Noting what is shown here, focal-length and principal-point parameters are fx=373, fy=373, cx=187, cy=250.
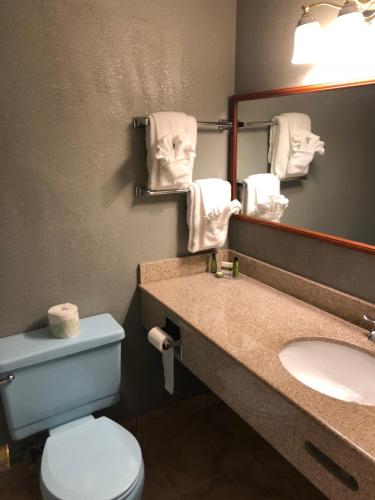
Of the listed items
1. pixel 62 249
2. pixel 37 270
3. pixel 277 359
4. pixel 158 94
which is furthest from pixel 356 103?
pixel 37 270

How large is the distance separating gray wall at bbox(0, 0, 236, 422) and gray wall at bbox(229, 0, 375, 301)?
0.10 metres

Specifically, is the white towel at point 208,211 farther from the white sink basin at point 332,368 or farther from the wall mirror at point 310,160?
the white sink basin at point 332,368

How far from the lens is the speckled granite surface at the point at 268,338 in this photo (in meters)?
0.93

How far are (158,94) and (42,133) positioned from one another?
0.55 metres

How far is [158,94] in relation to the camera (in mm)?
1707

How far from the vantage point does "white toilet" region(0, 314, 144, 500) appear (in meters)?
1.25

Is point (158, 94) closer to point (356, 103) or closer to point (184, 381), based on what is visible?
point (356, 103)

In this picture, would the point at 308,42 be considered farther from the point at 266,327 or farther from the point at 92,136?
the point at 266,327

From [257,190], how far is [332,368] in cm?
93

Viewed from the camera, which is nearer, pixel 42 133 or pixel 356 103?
pixel 356 103

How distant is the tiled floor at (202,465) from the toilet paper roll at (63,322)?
2.41 ft

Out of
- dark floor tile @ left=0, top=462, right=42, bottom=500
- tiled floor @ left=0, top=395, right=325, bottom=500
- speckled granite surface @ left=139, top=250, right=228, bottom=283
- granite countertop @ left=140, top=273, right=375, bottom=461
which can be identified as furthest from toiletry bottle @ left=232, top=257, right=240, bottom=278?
dark floor tile @ left=0, top=462, right=42, bottom=500

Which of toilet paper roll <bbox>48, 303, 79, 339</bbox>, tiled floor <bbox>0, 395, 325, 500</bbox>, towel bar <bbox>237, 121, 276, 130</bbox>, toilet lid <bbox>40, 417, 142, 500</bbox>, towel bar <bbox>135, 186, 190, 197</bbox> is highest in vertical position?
towel bar <bbox>237, 121, 276, 130</bbox>

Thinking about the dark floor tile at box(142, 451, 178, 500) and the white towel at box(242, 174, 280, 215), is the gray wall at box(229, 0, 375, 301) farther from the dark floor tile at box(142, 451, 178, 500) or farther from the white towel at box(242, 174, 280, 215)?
the dark floor tile at box(142, 451, 178, 500)
